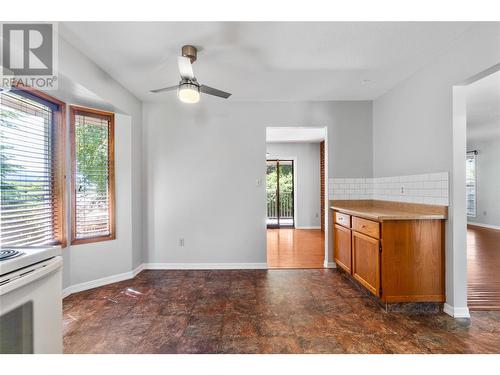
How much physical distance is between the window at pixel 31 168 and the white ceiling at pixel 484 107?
523 cm

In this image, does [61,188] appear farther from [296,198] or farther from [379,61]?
[296,198]

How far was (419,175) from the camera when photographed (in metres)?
2.65

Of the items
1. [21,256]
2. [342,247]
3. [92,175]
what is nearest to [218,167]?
[92,175]

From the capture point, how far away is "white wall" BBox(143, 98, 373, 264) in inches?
143

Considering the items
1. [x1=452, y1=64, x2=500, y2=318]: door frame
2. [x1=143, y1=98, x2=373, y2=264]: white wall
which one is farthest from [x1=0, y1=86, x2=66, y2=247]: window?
[x1=452, y1=64, x2=500, y2=318]: door frame

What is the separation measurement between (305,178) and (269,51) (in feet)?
16.6

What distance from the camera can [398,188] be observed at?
9.91 ft

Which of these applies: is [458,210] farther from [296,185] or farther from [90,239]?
[296,185]

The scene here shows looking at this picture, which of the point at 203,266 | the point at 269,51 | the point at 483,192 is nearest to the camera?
the point at 269,51

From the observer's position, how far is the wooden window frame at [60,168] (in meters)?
2.66

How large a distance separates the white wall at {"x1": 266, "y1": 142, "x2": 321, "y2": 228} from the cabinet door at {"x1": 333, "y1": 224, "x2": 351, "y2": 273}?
351 centimetres

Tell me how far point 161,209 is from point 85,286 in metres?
1.28

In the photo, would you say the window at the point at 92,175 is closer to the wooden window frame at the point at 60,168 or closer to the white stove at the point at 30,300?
the wooden window frame at the point at 60,168

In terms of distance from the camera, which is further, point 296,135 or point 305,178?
point 305,178
